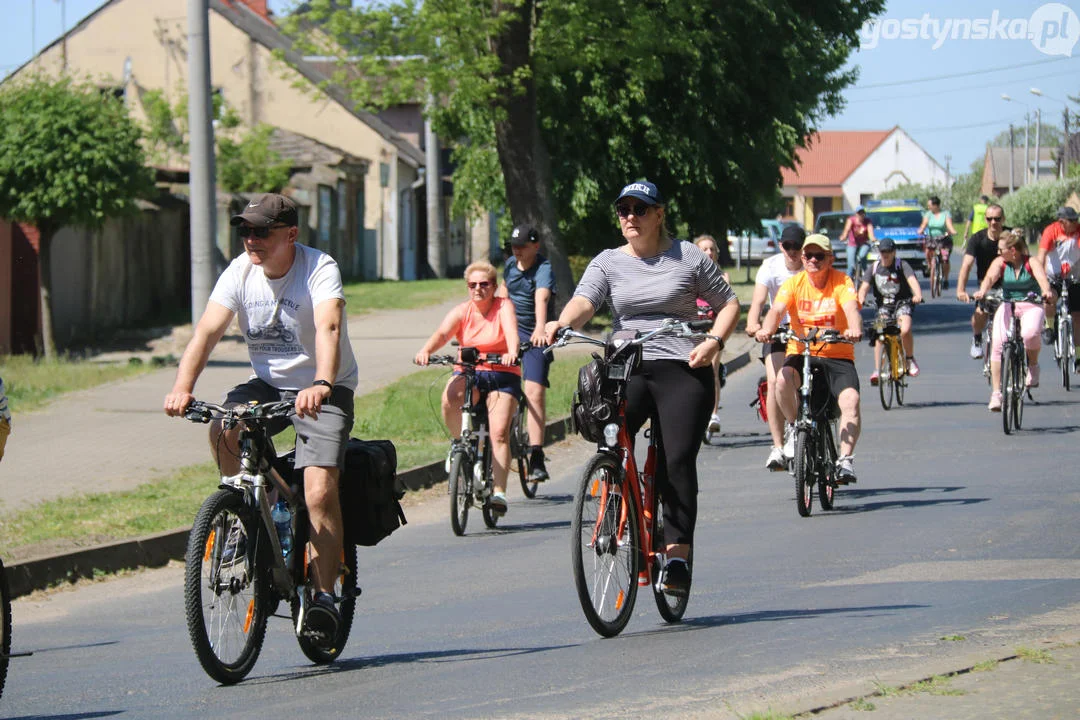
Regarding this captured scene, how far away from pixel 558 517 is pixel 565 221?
57.8ft

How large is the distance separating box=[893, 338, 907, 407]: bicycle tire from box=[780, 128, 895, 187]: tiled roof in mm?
98426

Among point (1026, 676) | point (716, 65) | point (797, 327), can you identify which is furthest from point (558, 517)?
point (716, 65)

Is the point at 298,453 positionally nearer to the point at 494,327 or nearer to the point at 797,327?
the point at 494,327

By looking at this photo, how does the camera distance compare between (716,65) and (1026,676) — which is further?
(716,65)

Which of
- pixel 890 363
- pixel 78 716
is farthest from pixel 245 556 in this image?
pixel 890 363

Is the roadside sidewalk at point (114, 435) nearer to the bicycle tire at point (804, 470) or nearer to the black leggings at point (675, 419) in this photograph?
the bicycle tire at point (804, 470)

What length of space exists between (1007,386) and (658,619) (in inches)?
323

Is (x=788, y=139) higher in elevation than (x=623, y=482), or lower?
higher

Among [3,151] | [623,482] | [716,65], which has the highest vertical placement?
[716,65]

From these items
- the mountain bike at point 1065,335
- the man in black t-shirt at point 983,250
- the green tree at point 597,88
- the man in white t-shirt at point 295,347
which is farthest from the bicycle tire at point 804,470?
the green tree at point 597,88

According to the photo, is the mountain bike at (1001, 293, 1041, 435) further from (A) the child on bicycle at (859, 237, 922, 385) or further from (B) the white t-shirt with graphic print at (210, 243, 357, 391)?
(B) the white t-shirt with graphic print at (210, 243, 357, 391)

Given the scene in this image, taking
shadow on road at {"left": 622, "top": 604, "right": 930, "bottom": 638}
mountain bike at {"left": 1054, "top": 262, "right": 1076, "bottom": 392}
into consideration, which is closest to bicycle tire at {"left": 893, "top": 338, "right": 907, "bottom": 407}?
mountain bike at {"left": 1054, "top": 262, "right": 1076, "bottom": 392}

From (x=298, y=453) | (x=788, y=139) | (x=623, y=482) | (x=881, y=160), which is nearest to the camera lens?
(x=298, y=453)

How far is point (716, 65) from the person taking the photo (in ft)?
89.2
